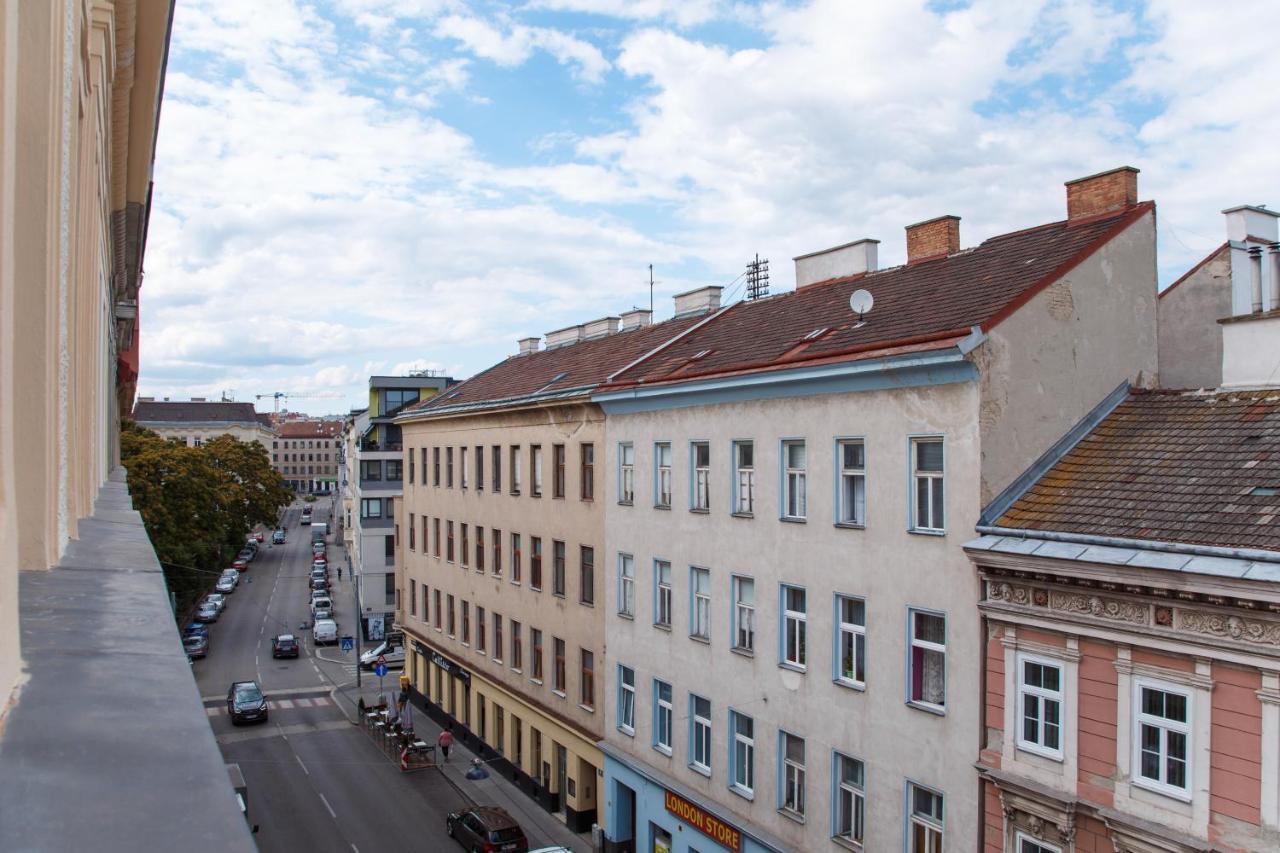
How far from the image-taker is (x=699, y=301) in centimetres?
3097

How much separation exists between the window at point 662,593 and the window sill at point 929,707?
320 inches

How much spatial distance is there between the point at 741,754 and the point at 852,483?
6.92m

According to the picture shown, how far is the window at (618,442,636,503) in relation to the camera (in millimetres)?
25125

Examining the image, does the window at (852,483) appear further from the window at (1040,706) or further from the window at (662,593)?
the window at (662,593)

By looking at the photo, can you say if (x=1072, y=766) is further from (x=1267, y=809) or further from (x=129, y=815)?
(x=129, y=815)

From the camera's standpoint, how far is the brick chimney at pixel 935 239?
851 inches

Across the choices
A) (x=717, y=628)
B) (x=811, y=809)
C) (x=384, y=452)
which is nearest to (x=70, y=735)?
(x=811, y=809)

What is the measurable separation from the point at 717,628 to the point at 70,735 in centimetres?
1996

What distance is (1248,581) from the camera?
11.7 meters

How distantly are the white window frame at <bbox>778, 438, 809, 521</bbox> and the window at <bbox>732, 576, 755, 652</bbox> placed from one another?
6.47ft

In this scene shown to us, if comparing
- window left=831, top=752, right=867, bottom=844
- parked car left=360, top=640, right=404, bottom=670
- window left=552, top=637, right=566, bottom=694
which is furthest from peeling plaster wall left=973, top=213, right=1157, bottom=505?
parked car left=360, top=640, right=404, bottom=670

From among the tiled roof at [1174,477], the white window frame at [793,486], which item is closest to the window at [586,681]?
the white window frame at [793,486]

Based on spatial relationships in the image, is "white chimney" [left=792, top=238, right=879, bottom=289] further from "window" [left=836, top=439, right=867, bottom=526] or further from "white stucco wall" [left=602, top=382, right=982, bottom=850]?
"window" [left=836, top=439, right=867, bottom=526]

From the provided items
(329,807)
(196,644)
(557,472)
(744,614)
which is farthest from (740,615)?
(196,644)
